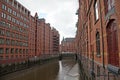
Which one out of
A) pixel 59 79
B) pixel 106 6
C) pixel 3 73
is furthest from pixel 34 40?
pixel 106 6

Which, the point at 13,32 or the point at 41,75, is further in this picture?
the point at 13,32

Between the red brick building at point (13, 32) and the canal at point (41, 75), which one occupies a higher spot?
the red brick building at point (13, 32)

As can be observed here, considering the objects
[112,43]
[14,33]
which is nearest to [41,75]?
[14,33]

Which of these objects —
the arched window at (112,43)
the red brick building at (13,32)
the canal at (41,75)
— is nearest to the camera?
the arched window at (112,43)

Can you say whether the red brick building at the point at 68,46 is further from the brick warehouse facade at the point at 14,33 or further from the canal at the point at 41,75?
the canal at the point at 41,75

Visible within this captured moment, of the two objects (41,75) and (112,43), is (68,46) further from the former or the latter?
(112,43)

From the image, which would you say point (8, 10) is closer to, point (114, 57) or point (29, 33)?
point (29, 33)

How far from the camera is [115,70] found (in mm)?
7156

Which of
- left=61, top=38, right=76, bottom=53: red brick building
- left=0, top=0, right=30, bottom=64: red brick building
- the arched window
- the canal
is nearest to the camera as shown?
the arched window

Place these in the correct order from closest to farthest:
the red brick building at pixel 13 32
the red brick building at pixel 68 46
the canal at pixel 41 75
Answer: the canal at pixel 41 75, the red brick building at pixel 13 32, the red brick building at pixel 68 46

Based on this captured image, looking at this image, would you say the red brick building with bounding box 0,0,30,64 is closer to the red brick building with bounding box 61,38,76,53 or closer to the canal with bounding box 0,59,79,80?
the canal with bounding box 0,59,79,80

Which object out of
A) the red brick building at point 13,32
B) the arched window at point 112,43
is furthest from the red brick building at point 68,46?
the arched window at point 112,43

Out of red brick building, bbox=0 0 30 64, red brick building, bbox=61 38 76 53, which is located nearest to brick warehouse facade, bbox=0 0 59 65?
red brick building, bbox=0 0 30 64

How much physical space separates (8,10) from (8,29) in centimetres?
543
